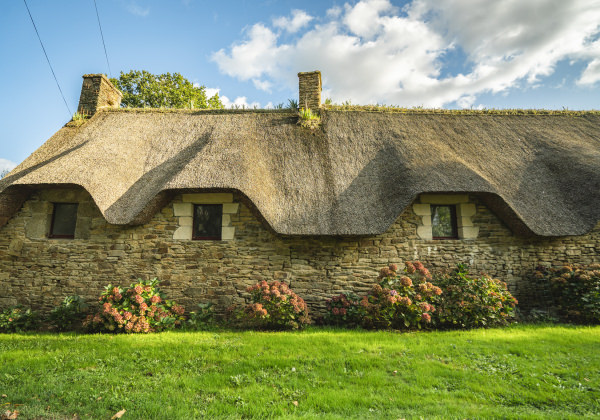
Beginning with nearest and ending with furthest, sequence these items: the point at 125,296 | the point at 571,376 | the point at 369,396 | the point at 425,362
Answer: the point at 369,396 → the point at 571,376 → the point at 425,362 → the point at 125,296

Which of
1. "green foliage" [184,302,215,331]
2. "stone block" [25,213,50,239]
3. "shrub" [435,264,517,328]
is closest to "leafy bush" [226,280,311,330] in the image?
"green foliage" [184,302,215,331]

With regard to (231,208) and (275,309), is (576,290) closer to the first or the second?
(275,309)

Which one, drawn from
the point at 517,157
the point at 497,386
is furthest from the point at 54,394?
the point at 517,157

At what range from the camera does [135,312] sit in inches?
213

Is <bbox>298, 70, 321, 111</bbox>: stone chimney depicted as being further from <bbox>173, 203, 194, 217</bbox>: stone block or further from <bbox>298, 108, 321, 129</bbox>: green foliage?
<bbox>173, 203, 194, 217</bbox>: stone block

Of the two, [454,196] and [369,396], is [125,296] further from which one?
[454,196]

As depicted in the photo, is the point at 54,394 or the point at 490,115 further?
the point at 490,115

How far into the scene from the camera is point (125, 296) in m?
5.62

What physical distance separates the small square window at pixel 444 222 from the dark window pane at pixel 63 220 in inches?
319

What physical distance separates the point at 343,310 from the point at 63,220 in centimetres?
649

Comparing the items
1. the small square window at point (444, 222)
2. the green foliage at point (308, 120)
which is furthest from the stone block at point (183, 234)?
the small square window at point (444, 222)

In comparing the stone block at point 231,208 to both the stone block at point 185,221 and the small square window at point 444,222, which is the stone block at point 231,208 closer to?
the stone block at point 185,221

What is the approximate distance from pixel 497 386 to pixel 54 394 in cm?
462

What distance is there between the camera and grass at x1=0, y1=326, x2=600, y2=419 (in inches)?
108
